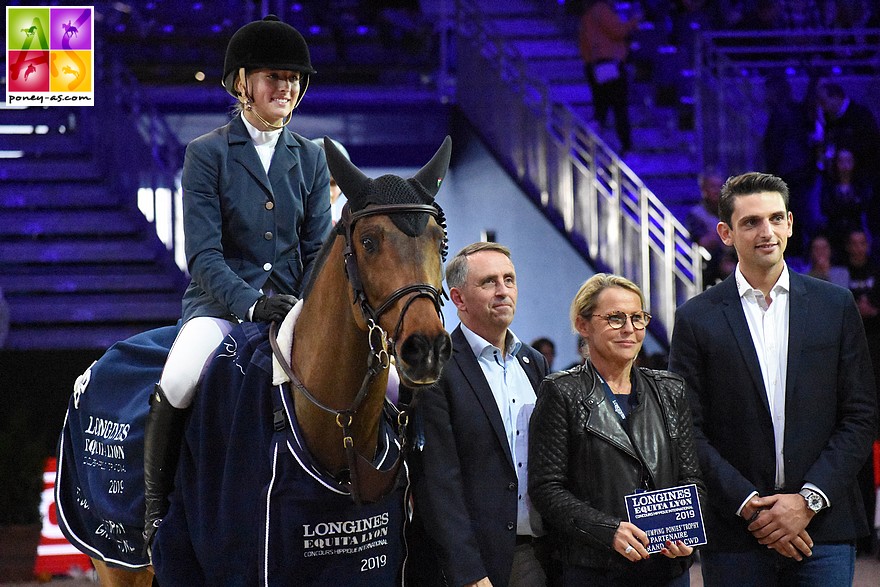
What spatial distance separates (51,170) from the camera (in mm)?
11344

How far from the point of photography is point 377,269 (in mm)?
2908

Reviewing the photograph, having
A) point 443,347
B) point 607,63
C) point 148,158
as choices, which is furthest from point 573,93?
point 443,347

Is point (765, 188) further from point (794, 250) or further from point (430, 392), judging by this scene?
point (794, 250)

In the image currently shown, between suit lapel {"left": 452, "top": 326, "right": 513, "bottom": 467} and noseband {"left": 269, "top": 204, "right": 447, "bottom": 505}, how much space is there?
28 centimetres

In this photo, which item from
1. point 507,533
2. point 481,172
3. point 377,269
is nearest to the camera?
point 377,269

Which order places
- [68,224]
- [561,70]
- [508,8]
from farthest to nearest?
[508,8] → [561,70] → [68,224]

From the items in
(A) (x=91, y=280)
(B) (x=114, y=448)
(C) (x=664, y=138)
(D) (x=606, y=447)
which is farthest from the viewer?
(C) (x=664, y=138)

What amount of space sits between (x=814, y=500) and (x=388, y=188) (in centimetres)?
151

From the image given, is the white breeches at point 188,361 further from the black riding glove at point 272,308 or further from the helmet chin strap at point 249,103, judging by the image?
the helmet chin strap at point 249,103

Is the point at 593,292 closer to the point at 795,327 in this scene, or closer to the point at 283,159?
the point at 795,327

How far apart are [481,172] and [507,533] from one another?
858 centimetres

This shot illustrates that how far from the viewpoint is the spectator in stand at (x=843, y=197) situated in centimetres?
982

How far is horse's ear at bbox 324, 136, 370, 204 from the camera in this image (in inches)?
120

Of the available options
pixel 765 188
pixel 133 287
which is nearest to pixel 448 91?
pixel 133 287
